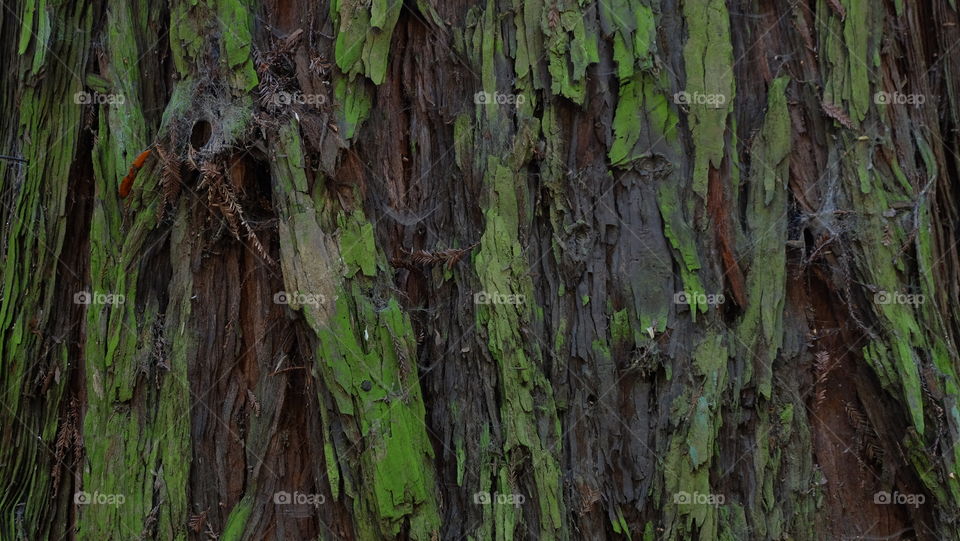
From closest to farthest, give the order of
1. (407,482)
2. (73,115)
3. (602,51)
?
(407,482) < (602,51) < (73,115)

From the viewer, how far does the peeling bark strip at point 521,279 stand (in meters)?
2.58

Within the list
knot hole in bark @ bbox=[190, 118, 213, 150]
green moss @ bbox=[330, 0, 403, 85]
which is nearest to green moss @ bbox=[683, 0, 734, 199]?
green moss @ bbox=[330, 0, 403, 85]

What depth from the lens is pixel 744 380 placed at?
8.63 ft

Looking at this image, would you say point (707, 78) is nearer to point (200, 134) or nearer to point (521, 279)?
point (521, 279)

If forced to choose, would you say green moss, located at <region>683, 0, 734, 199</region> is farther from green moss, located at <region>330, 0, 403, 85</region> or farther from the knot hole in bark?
the knot hole in bark

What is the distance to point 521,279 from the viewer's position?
262 cm

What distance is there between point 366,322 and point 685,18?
159cm

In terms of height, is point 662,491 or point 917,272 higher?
point 917,272

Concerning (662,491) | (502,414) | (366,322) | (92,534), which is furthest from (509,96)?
(92,534)

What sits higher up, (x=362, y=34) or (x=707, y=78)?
(x=362, y=34)

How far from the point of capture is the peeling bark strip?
2578 millimetres

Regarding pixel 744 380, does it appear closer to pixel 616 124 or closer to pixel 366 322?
pixel 616 124

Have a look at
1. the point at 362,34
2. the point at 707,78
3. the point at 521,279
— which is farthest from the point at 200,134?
the point at 707,78

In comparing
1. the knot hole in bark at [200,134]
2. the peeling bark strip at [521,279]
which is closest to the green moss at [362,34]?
the peeling bark strip at [521,279]
